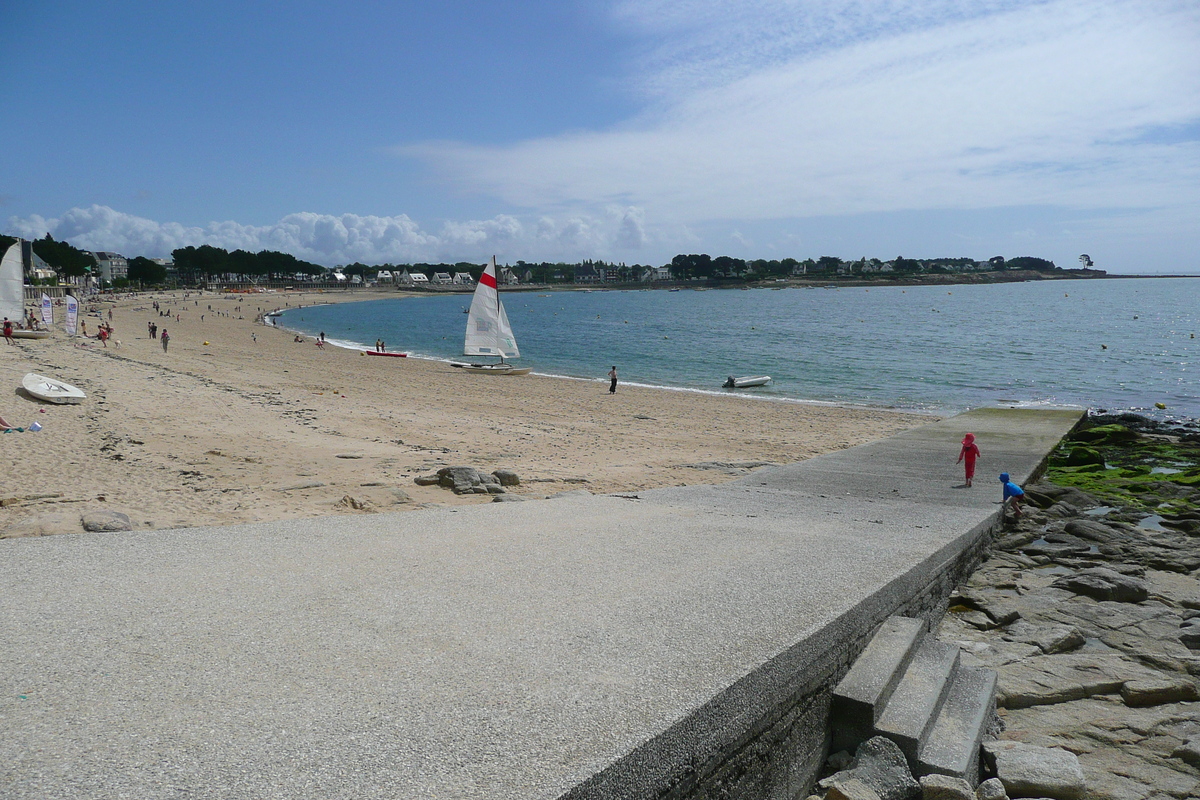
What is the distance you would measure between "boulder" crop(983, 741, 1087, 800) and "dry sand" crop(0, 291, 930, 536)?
626 centimetres

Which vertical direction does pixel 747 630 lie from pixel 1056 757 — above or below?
above

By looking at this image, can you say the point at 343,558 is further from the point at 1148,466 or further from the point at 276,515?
the point at 1148,466

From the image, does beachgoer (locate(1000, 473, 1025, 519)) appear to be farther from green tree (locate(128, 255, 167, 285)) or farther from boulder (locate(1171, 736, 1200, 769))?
green tree (locate(128, 255, 167, 285))

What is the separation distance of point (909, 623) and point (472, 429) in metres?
13.8

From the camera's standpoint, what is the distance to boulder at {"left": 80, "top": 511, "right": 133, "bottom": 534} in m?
6.62

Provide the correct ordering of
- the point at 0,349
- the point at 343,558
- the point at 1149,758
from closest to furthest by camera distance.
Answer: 1. the point at 1149,758
2. the point at 343,558
3. the point at 0,349

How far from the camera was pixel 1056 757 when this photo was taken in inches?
176

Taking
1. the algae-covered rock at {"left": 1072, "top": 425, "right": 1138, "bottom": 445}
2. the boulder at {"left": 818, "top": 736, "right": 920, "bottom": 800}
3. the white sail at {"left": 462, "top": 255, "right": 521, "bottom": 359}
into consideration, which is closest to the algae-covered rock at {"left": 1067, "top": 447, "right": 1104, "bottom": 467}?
the algae-covered rock at {"left": 1072, "top": 425, "right": 1138, "bottom": 445}

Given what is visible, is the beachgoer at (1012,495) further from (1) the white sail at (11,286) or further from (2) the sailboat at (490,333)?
(1) the white sail at (11,286)

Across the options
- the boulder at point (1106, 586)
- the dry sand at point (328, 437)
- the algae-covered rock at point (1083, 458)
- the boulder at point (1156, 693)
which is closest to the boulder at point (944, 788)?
the boulder at point (1156, 693)

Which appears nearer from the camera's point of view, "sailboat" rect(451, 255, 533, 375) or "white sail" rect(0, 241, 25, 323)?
"white sail" rect(0, 241, 25, 323)

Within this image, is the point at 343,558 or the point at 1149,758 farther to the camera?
the point at 343,558

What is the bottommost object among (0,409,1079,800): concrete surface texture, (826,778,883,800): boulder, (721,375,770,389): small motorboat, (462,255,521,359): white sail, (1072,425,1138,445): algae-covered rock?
(721,375,770,389): small motorboat

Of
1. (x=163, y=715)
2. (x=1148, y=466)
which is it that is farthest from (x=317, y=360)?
(x=163, y=715)
